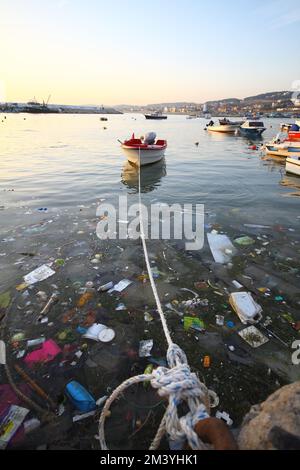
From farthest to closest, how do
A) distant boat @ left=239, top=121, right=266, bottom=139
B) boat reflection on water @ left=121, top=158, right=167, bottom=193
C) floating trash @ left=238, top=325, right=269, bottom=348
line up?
distant boat @ left=239, top=121, right=266, bottom=139 → boat reflection on water @ left=121, top=158, right=167, bottom=193 → floating trash @ left=238, top=325, right=269, bottom=348

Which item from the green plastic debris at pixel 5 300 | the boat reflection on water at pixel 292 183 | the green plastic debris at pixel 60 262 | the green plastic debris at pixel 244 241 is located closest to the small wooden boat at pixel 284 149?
the boat reflection on water at pixel 292 183

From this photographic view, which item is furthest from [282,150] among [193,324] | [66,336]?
[66,336]

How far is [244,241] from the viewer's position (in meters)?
6.09

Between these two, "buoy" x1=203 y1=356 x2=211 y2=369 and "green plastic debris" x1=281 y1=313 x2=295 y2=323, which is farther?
"green plastic debris" x1=281 y1=313 x2=295 y2=323

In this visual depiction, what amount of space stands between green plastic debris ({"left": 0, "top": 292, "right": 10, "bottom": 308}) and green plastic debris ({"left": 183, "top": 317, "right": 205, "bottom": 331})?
2.68 m

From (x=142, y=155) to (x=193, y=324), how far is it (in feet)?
39.8

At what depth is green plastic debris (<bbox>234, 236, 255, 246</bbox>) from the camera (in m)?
5.98

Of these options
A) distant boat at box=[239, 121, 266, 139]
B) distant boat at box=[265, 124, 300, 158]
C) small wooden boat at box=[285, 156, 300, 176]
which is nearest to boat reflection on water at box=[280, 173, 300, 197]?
small wooden boat at box=[285, 156, 300, 176]

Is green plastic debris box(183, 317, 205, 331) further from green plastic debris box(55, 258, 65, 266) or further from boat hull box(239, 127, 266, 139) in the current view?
boat hull box(239, 127, 266, 139)

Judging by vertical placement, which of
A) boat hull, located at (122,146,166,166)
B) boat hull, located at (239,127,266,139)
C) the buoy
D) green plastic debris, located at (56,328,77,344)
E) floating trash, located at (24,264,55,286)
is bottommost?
the buoy

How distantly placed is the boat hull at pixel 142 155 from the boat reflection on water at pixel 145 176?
43cm

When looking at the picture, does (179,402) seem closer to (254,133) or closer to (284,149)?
(284,149)

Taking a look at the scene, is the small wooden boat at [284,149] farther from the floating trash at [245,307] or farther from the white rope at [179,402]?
the white rope at [179,402]
